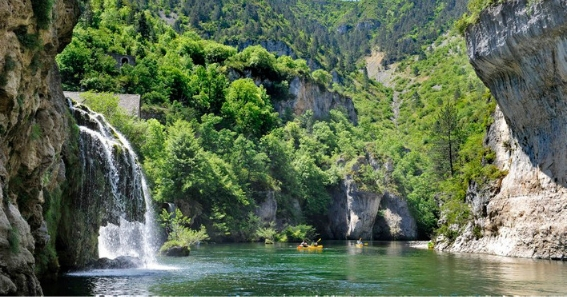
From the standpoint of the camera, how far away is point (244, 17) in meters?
150

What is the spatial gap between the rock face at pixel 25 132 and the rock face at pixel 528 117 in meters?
26.9

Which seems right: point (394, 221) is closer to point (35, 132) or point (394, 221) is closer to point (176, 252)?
point (176, 252)

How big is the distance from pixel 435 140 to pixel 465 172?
10970 mm

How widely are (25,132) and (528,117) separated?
33.2 meters

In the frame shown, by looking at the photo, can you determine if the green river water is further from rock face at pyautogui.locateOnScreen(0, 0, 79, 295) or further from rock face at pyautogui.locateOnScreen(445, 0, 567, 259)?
rock face at pyautogui.locateOnScreen(445, 0, 567, 259)

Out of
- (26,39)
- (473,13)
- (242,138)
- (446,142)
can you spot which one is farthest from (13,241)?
(242,138)

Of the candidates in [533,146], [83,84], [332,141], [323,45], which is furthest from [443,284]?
[323,45]

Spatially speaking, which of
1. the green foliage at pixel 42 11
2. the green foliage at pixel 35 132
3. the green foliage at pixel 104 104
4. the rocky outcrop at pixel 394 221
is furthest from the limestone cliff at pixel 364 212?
the green foliage at pixel 42 11

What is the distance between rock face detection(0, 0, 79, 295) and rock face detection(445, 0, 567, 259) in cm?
2693

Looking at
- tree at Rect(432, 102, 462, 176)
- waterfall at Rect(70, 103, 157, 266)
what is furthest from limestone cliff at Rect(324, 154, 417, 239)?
waterfall at Rect(70, 103, 157, 266)

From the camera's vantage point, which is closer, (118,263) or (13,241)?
(13,241)

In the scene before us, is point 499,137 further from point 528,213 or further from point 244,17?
point 244,17

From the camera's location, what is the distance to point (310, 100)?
326 feet

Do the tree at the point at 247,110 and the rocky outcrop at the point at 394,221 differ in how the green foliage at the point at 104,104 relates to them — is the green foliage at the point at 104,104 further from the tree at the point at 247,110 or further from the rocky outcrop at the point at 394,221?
the rocky outcrop at the point at 394,221
